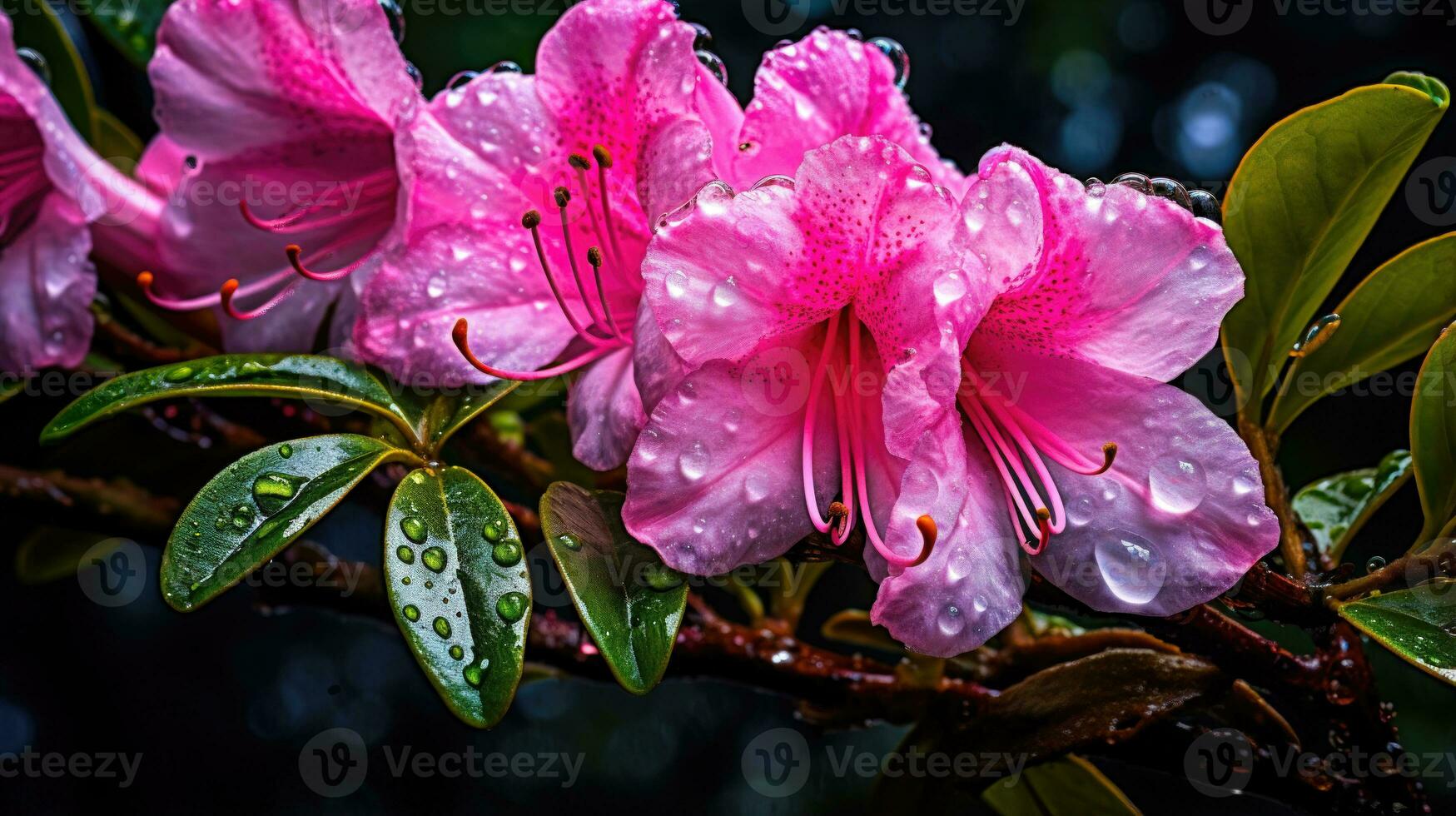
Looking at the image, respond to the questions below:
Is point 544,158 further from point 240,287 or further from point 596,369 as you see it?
point 240,287

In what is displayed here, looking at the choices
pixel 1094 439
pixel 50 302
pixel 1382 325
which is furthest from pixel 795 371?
pixel 50 302

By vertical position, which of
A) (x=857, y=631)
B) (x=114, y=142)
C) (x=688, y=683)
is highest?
(x=114, y=142)

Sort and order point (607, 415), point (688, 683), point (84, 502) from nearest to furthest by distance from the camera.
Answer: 1. point (607, 415)
2. point (84, 502)
3. point (688, 683)

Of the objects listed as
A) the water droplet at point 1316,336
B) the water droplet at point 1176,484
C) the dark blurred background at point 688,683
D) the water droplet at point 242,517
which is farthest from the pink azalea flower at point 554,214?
the dark blurred background at point 688,683

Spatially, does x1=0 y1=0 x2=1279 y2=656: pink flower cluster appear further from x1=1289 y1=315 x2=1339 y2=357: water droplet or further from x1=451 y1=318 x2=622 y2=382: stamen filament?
x1=1289 y1=315 x2=1339 y2=357: water droplet

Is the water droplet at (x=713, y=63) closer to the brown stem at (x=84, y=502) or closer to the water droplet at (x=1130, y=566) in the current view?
the water droplet at (x=1130, y=566)

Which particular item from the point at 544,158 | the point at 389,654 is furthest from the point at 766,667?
the point at 389,654

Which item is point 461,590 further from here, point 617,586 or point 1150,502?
point 1150,502
